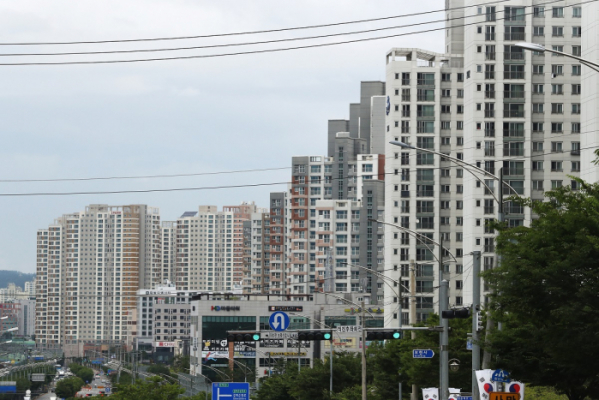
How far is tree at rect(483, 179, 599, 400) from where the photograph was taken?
2167cm

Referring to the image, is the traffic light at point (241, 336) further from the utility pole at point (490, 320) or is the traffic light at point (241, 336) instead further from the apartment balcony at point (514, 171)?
the apartment balcony at point (514, 171)

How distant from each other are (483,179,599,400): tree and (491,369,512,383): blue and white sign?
4.50 feet

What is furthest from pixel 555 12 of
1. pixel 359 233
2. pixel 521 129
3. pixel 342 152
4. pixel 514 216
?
pixel 342 152

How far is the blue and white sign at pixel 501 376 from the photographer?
2706cm

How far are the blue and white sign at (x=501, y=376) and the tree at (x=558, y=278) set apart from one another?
54.0 inches

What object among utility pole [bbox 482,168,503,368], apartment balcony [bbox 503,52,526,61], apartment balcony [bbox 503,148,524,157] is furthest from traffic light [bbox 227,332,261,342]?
apartment balcony [bbox 503,52,526,61]

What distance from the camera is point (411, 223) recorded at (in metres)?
117

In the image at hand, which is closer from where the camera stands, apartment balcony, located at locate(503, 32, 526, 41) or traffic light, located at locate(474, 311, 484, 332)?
traffic light, located at locate(474, 311, 484, 332)

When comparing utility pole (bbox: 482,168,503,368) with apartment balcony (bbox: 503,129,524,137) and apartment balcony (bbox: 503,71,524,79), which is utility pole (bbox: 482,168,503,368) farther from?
apartment balcony (bbox: 503,71,524,79)

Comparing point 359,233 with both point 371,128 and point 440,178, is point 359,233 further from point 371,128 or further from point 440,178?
point 440,178

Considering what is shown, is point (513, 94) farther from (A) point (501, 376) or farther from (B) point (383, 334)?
(A) point (501, 376)

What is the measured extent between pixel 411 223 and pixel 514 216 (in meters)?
17.4

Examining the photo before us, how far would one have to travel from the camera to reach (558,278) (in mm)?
22078

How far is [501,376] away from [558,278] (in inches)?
240
